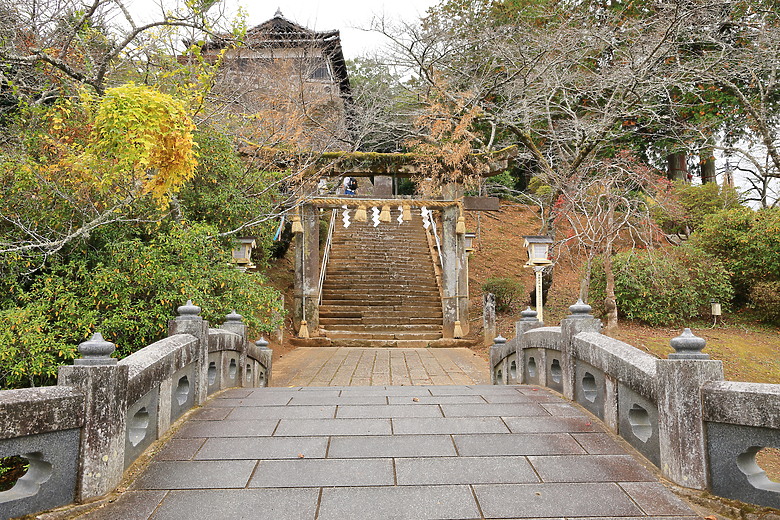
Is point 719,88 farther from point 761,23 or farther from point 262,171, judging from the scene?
point 262,171

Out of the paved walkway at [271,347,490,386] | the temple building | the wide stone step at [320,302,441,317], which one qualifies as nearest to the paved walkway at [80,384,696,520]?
the paved walkway at [271,347,490,386]

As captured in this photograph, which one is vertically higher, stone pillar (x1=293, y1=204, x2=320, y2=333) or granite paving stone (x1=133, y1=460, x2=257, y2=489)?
stone pillar (x1=293, y1=204, x2=320, y2=333)

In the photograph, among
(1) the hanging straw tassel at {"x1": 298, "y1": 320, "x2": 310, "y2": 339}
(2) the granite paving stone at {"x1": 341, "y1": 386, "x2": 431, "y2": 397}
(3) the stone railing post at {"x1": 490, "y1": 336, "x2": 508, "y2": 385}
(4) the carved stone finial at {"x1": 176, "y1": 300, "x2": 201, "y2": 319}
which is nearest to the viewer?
(4) the carved stone finial at {"x1": 176, "y1": 300, "x2": 201, "y2": 319}

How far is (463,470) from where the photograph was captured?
2.79 m

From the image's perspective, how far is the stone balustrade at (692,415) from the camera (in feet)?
7.78

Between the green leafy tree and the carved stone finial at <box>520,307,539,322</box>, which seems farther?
the green leafy tree

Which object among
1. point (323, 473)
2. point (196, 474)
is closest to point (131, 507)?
point (196, 474)

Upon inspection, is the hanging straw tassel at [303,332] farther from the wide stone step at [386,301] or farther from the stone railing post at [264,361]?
the stone railing post at [264,361]

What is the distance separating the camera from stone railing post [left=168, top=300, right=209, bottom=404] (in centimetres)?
427

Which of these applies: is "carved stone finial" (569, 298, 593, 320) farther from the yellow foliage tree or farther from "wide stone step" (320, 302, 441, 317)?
"wide stone step" (320, 302, 441, 317)

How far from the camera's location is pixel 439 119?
12.5 metres

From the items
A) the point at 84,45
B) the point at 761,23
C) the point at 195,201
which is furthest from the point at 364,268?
the point at 761,23

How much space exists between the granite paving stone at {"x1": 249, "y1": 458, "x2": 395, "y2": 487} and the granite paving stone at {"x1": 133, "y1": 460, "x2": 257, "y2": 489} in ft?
0.30

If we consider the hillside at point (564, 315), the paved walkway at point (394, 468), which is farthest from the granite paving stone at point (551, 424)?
the hillside at point (564, 315)
